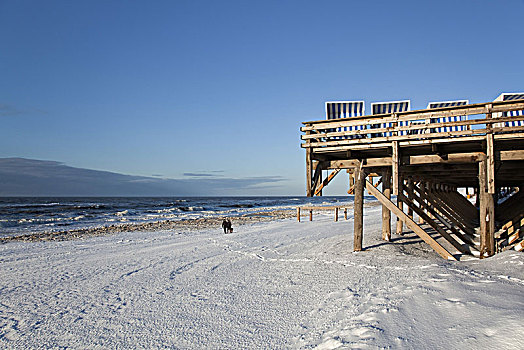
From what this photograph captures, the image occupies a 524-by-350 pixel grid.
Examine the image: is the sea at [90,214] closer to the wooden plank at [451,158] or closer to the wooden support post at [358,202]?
the wooden support post at [358,202]

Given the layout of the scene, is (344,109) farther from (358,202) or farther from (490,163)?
(490,163)

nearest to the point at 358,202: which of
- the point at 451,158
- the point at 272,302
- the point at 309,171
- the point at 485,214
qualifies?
the point at 309,171

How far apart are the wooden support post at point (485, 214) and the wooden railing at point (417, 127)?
111 cm

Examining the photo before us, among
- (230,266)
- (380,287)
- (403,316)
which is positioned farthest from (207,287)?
(403,316)

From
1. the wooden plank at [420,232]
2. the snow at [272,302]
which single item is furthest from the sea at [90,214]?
the wooden plank at [420,232]

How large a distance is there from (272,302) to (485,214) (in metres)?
6.06

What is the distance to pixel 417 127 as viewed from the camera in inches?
347

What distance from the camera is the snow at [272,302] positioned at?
4.84 metres

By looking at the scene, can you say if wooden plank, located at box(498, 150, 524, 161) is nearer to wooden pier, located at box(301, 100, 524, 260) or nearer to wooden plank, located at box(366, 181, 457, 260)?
wooden pier, located at box(301, 100, 524, 260)

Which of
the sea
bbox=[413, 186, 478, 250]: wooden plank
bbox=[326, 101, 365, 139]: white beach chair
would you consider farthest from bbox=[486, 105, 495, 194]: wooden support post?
the sea

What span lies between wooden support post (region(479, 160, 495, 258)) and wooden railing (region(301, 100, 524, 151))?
3.65ft

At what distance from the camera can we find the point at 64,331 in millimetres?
5676

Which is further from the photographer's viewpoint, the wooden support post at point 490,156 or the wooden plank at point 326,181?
the wooden plank at point 326,181

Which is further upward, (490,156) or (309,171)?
(490,156)
